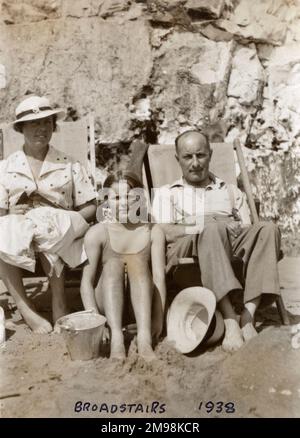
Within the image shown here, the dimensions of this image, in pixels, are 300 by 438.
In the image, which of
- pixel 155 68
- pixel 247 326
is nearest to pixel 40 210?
pixel 247 326

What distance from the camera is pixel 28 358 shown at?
2953 mm

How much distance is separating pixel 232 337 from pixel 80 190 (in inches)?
56.7

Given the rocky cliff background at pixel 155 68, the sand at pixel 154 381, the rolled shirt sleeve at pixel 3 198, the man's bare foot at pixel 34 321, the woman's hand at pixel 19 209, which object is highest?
the rocky cliff background at pixel 155 68

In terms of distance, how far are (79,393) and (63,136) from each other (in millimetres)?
2492

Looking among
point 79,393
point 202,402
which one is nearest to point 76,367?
point 79,393

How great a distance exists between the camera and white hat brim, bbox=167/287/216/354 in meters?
2.90

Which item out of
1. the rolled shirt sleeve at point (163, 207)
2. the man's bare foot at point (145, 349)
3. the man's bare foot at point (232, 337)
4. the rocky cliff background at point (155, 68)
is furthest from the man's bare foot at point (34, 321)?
the rocky cliff background at point (155, 68)

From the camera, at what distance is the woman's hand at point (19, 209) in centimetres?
328

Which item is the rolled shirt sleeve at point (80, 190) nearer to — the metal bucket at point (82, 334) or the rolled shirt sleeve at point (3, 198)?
the rolled shirt sleeve at point (3, 198)

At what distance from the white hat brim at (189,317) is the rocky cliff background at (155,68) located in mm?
2573

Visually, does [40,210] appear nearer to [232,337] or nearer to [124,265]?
[124,265]

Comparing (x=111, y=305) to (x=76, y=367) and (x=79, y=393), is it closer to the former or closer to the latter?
(x=76, y=367)

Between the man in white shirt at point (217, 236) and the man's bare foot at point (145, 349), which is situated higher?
the man in white shirt at point (217, 236)

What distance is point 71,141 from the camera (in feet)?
14.5
